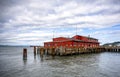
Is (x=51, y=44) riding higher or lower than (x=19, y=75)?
higher

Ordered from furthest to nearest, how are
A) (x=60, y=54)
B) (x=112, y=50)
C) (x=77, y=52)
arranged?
(x=112, y=50) < (x=77, y=52) < (x=60, y=54)

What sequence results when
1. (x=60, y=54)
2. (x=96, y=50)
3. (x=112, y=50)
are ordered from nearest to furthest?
(x=60, y=54)
(x=96, y=50)
(x=112, y=50)

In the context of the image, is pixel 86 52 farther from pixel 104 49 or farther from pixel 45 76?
pixel 45 76

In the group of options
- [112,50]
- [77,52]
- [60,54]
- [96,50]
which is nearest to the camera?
[60,54]

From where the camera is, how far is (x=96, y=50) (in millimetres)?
61094

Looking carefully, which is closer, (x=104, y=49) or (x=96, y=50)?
(x=96, y=50)

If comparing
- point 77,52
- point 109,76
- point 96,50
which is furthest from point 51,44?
point 109,76

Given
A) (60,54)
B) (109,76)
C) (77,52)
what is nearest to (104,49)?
(77,52)

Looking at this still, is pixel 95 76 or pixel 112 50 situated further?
pixel 112 50

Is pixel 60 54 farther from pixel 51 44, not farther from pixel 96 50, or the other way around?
pixel 96 50

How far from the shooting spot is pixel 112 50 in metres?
69.1

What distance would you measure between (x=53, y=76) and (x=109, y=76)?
7.37 metres

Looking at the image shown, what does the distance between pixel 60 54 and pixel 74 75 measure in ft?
79.2

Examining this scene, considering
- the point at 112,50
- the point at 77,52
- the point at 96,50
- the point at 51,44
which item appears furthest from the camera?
the point at 112,50
